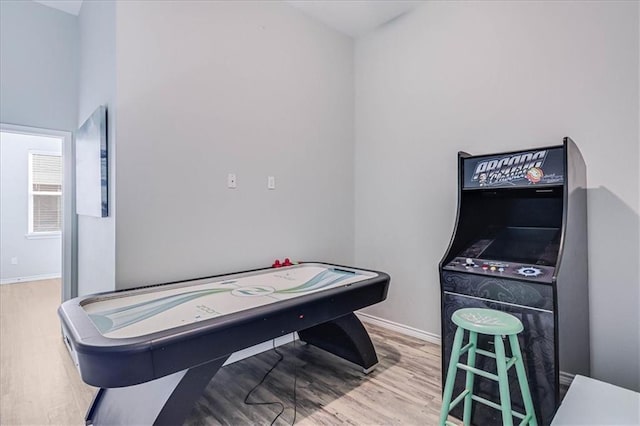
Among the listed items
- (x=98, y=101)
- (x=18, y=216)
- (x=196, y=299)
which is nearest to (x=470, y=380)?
(x=196, y=299)

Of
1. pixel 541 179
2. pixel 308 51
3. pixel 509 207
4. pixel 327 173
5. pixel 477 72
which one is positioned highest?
pixel 308 51

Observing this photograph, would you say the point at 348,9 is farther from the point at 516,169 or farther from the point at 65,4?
the point at 65,4

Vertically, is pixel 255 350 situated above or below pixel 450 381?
below

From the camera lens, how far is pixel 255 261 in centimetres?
270

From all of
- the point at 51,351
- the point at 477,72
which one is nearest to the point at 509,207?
the point at 477,72

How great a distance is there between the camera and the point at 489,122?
8.35 ft

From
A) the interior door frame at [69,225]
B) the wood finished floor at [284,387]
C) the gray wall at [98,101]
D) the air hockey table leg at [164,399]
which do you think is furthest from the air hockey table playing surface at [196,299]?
the interior door frame at [69,225]

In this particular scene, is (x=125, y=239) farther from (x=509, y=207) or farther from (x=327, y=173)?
(x=509, y=207)

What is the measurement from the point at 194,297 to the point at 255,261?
0.87 m

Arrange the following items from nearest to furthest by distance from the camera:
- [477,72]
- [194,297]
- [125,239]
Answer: [194,297] → [125,239] → [477,72]

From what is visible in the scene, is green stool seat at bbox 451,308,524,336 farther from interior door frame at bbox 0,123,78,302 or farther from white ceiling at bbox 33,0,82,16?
white ceiling at bbox 33,0,82,16

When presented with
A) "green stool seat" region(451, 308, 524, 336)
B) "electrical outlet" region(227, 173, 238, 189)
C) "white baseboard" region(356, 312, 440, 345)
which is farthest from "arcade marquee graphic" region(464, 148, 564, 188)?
"electrical outlet" region(227, 173, 238, 189)

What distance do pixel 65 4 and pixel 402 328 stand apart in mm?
4186

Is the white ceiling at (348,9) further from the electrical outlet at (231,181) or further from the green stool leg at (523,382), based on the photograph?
the green stool leg at (523,382)
